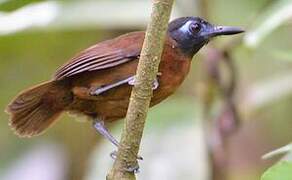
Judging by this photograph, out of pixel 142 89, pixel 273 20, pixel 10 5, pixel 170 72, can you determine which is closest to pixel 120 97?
pixel 170 72

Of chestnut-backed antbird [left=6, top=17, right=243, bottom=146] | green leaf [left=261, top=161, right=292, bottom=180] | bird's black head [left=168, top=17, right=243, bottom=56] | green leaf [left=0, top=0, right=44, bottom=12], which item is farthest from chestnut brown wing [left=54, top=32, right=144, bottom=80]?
green leaf [left=261, top=161, right=292, bottom=180]

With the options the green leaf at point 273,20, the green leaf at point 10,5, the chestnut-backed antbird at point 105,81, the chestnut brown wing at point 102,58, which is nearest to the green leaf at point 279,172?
the chestnut-backed antbird at point 105,81

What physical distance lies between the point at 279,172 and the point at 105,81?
88 centimetres

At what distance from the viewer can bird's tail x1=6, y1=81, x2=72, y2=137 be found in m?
2.62

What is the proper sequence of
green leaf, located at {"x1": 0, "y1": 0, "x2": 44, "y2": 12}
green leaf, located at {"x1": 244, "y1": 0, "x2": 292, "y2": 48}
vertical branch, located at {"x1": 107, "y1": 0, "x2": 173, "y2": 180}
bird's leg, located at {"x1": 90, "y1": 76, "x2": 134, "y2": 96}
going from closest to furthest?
vertical branch, located at {"x1": 107, "y1": 0, "x2": 173, "y2": 180}
bird's leg, located at {"x1": 90, "y1": 76, "x2": 134, "y2": 96}
green leaf, located at {"x1": 244, "y1": 0, "x2": 292, "y2": 48}
green leaf, located at {"x1": 0, "y1": 0, "x2": 44, "y2": 12}

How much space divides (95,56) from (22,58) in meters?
2.06

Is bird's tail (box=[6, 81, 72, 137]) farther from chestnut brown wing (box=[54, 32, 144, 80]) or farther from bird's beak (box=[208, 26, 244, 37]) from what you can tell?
bird's beak (box=[208, 26, 244, 37])

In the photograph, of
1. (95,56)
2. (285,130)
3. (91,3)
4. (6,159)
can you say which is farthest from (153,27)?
(285,130)

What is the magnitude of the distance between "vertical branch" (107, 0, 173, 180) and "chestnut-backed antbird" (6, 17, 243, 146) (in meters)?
0.33

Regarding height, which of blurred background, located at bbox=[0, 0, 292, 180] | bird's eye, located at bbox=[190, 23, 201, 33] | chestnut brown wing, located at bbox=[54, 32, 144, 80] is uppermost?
chestnut brown wing, located at bbox=[54, 32, 144, 80]

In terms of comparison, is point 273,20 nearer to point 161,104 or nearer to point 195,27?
point 195,27

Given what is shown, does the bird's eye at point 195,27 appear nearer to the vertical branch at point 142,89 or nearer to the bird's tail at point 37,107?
the bird's tail at point 37,107

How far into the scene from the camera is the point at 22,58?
4.52 metres

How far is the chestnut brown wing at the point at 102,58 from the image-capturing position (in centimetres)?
249
